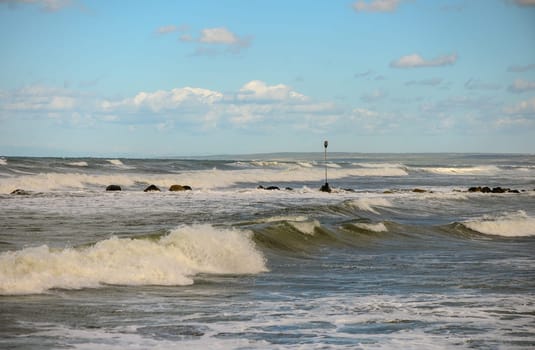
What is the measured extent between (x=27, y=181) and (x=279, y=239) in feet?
80.2

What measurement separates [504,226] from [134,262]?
14.7 metres

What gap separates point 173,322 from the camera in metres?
9.86

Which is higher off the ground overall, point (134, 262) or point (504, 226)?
point (134, 262)

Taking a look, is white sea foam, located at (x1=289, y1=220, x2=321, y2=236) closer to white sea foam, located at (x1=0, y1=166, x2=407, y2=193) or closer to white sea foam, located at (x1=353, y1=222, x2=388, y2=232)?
white sea foam, located at (x1=353, y1=222, x2=388, y2=232)

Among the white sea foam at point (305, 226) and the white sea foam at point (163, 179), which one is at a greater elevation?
the white sea foam at point (163, 179)

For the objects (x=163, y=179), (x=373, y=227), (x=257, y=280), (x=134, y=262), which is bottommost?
(x=257, y=280)

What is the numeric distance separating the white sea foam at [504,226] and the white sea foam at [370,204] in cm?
491

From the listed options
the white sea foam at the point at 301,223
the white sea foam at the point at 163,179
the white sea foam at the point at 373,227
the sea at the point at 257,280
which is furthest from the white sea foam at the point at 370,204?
the white sea foam at the point at 163,179

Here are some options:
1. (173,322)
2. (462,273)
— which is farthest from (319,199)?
(173,322)

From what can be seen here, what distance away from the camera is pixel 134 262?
44.9ft

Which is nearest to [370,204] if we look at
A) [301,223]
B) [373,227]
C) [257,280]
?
[373,227]

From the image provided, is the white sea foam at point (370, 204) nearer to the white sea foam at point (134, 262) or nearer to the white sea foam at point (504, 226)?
the white sea foam at point (504, 226)

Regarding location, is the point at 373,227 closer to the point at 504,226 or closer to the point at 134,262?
the point at 504,226

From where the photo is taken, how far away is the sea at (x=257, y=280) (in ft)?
30.3
